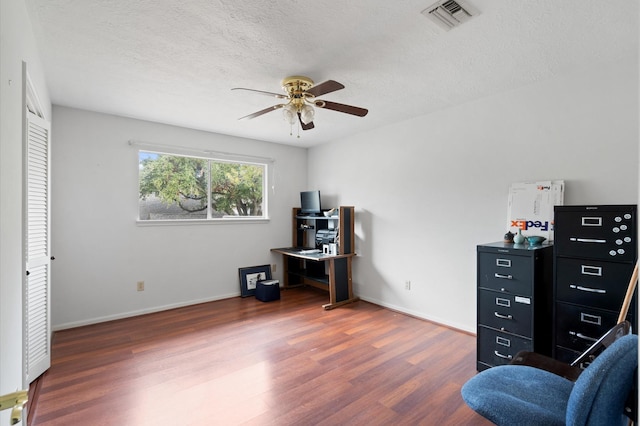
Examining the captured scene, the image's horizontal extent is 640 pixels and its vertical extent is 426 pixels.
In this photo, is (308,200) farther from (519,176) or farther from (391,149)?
(519,176)

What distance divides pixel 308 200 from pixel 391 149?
1.56 metres

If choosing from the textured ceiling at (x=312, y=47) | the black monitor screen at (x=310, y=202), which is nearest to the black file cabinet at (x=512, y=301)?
the textured ceiling at (x=312, y=47)

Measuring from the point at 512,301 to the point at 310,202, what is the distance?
3.13 meters

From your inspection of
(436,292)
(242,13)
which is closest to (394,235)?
(436,292)

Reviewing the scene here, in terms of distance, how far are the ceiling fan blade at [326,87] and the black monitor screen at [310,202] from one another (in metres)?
2.39

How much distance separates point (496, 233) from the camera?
3.02m

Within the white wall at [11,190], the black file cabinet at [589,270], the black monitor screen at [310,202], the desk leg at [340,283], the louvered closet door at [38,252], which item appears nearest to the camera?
the white wall at [11,190]

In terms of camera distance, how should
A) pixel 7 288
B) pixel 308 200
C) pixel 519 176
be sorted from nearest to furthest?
pixel 7 288 → pixel 519 176 → pixel 308 200

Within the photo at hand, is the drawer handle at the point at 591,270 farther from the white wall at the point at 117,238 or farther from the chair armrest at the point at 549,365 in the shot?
the white wall at the point at 117,238

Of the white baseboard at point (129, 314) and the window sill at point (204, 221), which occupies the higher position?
the window sill at point (204, 221)

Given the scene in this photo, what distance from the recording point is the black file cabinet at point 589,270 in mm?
1937

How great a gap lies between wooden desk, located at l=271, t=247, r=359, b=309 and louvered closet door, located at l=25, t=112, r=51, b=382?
268 cm

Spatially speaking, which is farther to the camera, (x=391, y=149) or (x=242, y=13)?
(x=391, y=149)

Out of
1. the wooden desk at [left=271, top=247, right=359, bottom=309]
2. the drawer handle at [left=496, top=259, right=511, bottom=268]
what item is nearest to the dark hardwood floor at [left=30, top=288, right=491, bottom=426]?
the wooden desk at [left=271, top=247, right=359, bottom=309]
